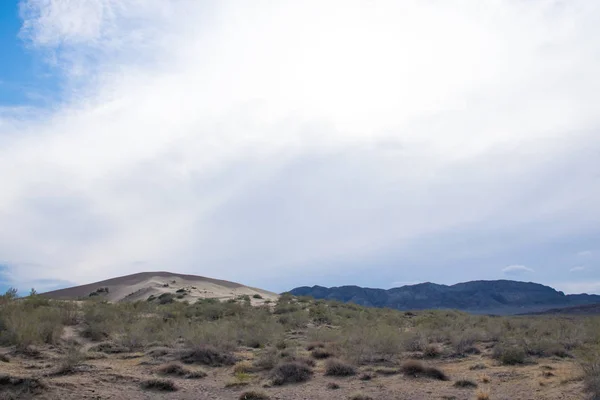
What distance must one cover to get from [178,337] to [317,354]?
6.60 m

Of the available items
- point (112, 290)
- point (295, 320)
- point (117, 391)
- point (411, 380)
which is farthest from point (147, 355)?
point (112, 290)

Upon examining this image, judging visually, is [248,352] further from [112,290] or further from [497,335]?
[112,290]

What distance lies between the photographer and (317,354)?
2088cm

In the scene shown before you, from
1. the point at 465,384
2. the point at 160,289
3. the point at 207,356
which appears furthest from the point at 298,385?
the point at 160,289

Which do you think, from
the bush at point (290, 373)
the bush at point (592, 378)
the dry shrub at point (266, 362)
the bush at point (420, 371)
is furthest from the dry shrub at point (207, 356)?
the bush at point (592, 378)

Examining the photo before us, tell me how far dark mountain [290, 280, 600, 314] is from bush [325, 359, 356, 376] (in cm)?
12588

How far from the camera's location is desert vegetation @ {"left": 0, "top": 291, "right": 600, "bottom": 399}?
14.9m

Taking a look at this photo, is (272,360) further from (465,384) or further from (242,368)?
(465,384)

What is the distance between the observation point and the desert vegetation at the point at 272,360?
1492cm

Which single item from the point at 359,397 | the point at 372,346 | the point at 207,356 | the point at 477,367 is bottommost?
the point at 359,397

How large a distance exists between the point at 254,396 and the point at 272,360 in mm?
4158

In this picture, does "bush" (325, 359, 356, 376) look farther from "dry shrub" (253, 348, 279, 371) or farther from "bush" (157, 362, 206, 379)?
"bush" (157, 362, 206, 379)

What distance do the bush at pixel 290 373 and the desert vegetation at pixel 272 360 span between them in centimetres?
4

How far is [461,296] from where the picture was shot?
15200 cm
